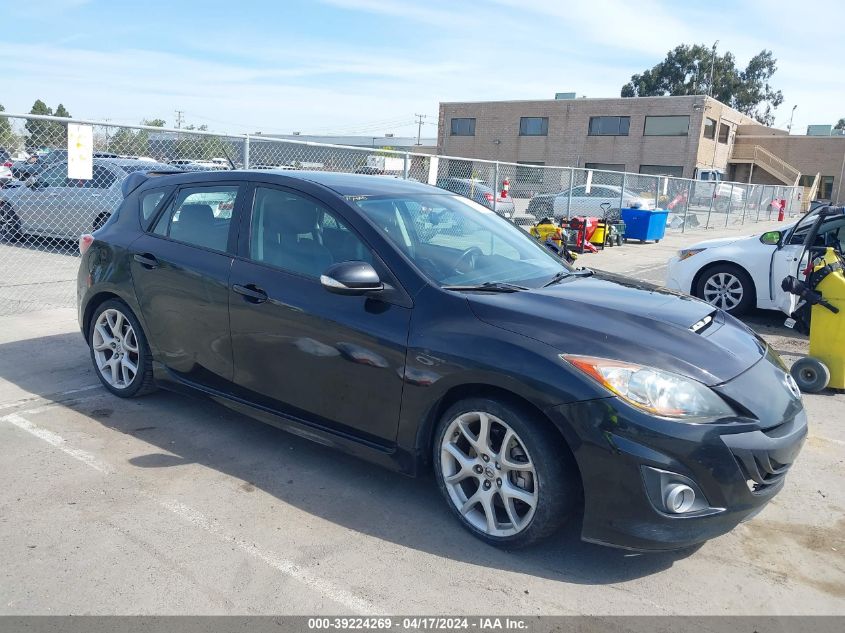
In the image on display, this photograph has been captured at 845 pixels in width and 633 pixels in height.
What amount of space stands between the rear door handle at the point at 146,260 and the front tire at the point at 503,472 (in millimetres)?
2384

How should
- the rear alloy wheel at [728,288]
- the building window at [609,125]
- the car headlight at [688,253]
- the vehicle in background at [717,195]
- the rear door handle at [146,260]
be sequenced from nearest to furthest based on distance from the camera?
1. the rear door handle at [146,260]
2. the rear alloy wheel at [728,288]
3. the car headlight at [688,253]
4. the vehicle in background at [717,195]
5. the building window at [609,125]

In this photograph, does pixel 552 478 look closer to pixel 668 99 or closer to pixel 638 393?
pixel 638 393

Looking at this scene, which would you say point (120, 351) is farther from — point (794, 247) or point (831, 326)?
point (794, 247)

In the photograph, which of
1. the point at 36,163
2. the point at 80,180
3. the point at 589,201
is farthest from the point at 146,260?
the point at 589,201

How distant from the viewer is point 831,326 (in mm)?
5949

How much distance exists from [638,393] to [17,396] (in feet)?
14.3

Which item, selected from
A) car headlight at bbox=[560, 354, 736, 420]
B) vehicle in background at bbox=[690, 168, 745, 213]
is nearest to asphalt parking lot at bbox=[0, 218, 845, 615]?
car headlight at bbox=[560, 354, 736, 420]

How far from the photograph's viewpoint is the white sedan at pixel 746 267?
7914mm

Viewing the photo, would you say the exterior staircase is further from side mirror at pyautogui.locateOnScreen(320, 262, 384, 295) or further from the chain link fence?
side mirror at pyautogui.locateOnScreen(320, 262, 384, 295)

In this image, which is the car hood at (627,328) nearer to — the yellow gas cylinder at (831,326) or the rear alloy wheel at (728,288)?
the yellow gas cylinder at (831,326)

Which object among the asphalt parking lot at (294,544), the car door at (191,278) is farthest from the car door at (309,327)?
the asphalt parking lot at (294,544)

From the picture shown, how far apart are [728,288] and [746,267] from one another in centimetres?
37

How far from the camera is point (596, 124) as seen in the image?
168 ft

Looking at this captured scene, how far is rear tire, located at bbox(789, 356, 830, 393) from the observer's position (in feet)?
19.7
